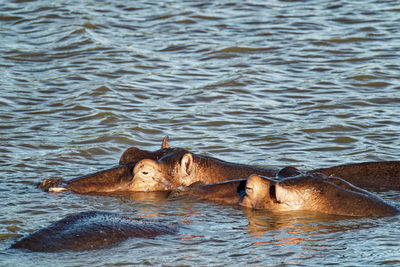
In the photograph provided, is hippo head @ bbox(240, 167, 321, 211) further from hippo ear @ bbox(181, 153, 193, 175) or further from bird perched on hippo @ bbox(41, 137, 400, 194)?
hippo ear @ bbox(181, 153, 193, 175)

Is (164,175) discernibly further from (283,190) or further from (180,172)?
(283,190)

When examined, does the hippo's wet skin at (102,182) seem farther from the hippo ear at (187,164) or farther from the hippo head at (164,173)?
the hippo ear at (187,164)

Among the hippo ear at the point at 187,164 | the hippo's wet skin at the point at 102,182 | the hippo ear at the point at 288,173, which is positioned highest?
the hippo ear at the point at 288,173

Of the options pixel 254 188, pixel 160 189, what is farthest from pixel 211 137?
pixel 254 188

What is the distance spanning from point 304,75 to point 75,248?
8.77m

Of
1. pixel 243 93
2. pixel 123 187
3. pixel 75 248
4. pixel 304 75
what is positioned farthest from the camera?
pixel 304 75

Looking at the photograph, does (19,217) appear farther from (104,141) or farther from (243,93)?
(243,93)

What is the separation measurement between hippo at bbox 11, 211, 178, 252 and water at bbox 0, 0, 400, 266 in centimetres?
9

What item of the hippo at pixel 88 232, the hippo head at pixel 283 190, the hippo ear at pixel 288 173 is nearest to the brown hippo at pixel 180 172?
the hippo ear at pixel 288 173

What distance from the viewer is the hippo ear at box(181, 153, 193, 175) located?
773 cm

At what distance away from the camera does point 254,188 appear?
6766mm

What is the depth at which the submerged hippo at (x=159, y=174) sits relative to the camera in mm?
7691

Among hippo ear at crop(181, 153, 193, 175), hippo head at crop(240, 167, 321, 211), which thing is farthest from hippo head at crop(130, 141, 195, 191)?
hippo head at crop(240, 167, 321, 211)

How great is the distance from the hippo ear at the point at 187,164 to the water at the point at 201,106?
512 millimetres
